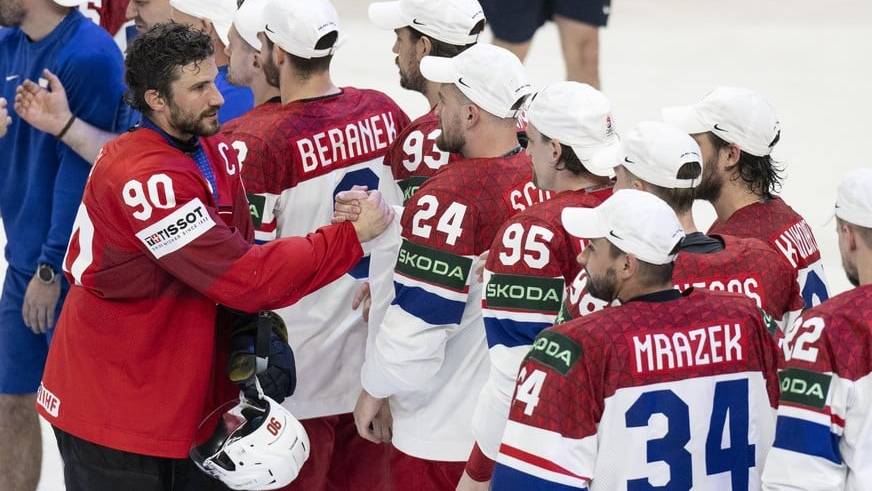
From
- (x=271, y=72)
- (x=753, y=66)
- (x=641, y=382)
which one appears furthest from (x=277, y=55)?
(x=753, y=66)

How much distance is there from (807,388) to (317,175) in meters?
1.75

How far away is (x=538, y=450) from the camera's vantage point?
3.16 metres

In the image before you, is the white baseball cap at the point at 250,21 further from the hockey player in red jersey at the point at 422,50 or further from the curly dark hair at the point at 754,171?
the curly dark hair at the point at 754,171

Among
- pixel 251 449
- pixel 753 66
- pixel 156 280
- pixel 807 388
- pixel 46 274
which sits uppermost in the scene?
pixel 807 388

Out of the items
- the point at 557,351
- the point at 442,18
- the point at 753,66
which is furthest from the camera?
the point at 753,66

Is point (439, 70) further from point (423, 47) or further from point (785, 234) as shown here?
point (785, 234)

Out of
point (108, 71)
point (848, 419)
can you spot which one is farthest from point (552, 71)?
point (848, 419)

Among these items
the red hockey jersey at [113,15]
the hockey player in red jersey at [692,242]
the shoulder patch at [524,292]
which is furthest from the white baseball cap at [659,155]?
the red hockey jersey at [113,15]

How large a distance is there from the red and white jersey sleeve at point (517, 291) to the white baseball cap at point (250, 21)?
4.22ft

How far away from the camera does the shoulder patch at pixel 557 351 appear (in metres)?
3.12

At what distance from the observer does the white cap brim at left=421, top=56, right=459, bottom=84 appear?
4152mm

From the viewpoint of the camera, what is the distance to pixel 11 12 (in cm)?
491

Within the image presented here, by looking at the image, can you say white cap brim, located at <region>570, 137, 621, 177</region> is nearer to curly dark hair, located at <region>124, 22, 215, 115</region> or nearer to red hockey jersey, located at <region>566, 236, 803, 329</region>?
red hockey jersey, located at <region>566, 236, 803, 329</region>

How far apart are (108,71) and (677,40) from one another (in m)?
8.93
